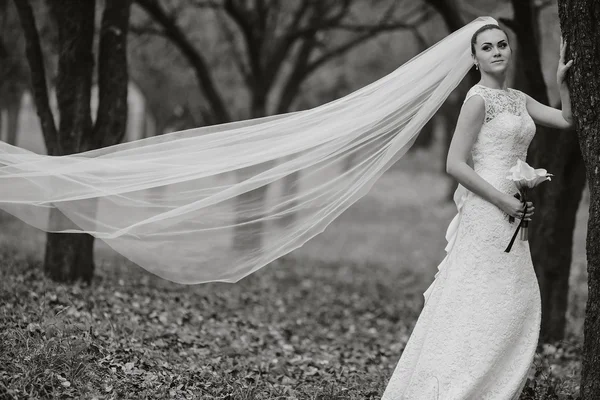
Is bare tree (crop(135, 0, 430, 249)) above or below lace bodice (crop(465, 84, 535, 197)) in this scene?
above

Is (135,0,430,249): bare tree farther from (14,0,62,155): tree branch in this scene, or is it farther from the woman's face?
the woman's face

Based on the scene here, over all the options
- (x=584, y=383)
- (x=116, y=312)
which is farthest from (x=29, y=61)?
(x=584, y=383)

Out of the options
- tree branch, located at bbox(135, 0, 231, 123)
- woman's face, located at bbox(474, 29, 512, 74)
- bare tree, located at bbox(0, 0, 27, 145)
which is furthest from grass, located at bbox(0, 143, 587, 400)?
tree branch, located at bbox(135, 0, 231, 123)

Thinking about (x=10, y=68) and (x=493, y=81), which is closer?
(x=493, y=81)

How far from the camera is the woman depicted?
4.92 metres

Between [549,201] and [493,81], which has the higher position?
[493,81]

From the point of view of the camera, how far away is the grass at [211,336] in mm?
5613

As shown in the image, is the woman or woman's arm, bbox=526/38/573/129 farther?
woman's arm, bbox=526/38/573/129

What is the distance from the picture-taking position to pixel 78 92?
28.9 ft

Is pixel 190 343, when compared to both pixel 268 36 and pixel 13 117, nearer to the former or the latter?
pixel 268 36

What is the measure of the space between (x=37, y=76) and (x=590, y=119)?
6.74m

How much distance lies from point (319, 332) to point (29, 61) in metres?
5.00

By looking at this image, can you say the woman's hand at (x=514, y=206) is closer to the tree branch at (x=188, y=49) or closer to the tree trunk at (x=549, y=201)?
the tree trunk at (x=549, y=201)

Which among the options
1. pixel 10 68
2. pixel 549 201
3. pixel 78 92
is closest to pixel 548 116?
pixel 549 201
